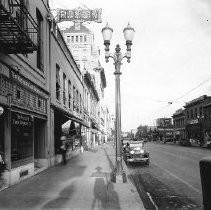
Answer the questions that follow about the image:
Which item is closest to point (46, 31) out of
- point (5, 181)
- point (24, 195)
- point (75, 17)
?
point (5, 181)

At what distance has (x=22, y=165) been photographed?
14117mm

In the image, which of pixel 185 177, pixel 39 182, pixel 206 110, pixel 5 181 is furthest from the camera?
pixel 206 110

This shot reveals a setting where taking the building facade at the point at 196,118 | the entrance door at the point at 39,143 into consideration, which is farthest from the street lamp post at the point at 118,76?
the building facade at the point at 196,118

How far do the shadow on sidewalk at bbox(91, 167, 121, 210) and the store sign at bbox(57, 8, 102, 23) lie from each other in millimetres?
29765

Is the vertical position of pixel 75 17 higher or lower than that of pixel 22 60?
higher

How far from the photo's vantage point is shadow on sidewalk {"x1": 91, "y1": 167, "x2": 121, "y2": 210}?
8.91m

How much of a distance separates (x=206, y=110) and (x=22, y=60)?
51.1 meters

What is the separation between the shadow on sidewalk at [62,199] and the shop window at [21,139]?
293 cm

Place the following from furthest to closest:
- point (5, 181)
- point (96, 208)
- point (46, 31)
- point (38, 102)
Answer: point (46, 31) → point (38, 102) → point (5, 181) → point (96, 208)

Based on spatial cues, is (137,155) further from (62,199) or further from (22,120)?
(62,199)

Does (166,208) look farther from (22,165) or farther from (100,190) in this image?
(22,165)

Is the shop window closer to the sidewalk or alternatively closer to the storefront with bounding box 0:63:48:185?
the storefront with bounding box 0:63:48:185

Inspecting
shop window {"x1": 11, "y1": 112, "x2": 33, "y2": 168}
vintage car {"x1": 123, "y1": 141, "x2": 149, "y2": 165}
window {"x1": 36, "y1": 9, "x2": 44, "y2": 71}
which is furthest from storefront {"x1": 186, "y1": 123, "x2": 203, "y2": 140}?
shop window {"x1": 11, "y1": 112, "x2": 33, "y2": 168}

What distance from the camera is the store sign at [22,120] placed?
508 inches
